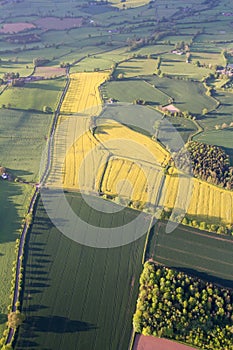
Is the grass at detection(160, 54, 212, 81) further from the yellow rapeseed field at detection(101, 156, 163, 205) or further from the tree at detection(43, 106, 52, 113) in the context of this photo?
the yellow rapeseed field at detection(101, 156, 163, 205)

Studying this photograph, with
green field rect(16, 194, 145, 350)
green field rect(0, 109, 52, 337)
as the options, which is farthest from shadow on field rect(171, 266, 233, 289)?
green field rect(0, 109, 52, 337)

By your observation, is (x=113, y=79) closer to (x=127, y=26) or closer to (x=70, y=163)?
(x=70, y=163)

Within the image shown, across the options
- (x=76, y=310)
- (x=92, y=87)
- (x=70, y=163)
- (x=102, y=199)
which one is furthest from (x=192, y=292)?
(x=92, y=87)

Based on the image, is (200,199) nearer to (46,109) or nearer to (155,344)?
(155,344)

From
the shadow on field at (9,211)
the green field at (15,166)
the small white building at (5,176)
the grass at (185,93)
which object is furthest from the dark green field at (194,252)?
the grass at (185,93)

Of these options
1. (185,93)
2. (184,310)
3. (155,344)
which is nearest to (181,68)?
(185,93)

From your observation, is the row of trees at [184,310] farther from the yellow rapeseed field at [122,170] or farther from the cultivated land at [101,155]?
the yellow rapeseed field at [122,170]
